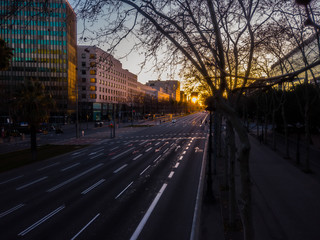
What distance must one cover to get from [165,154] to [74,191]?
13512 millimetres

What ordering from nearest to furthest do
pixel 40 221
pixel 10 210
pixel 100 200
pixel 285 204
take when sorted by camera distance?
pixel 40 221, pixel 10 210, pixel 285 204, pixel 100 200

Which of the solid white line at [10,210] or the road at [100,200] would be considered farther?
the solid white line at [10,210]

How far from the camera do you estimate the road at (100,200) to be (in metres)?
8.80

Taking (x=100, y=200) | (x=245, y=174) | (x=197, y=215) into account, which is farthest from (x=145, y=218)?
(x=245, y=174)

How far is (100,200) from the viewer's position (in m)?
11.8

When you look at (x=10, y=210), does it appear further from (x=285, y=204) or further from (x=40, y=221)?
(x=285, y=204)

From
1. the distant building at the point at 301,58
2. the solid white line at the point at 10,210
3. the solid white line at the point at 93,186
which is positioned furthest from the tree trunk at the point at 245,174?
the solid white line at the point at 10,210

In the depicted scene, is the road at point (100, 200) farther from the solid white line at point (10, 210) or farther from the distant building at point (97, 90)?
the distant building at point (97, 90)

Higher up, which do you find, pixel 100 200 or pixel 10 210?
pixel 100 200

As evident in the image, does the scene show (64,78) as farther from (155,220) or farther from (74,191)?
(155,220)

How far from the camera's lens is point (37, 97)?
72.6 feet

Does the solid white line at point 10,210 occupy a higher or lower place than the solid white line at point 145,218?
lower

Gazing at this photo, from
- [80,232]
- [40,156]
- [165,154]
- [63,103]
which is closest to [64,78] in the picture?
[63,103]

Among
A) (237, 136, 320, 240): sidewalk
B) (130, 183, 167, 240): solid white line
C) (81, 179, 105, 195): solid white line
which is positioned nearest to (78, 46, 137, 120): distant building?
(81, 179, 105, 195): solid white line
